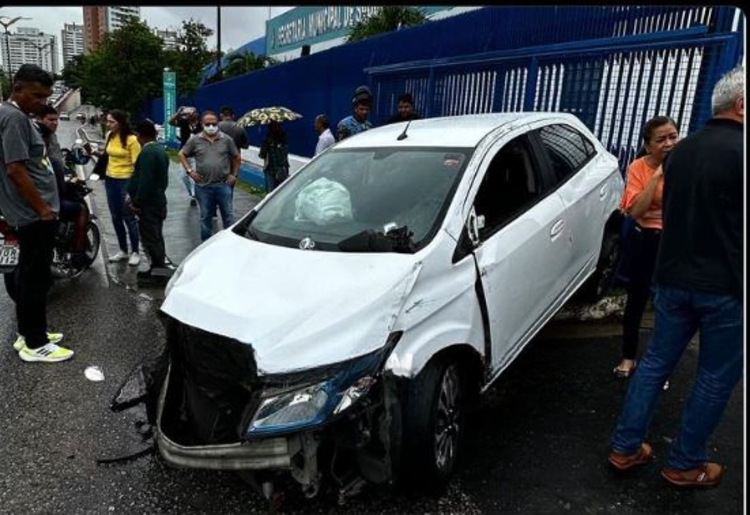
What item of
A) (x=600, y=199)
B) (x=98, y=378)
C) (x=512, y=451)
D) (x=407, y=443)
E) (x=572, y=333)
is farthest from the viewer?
(x=572, y=333)

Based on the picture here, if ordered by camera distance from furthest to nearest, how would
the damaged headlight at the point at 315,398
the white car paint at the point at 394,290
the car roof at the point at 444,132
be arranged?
1. the car roof at the point at 444,132
2. the white car paint at the point at 394,290
3. the damaged headlight at the point at 315,398

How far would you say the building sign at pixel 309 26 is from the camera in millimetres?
25559

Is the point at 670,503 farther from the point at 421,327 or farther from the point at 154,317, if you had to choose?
the point at 154,317

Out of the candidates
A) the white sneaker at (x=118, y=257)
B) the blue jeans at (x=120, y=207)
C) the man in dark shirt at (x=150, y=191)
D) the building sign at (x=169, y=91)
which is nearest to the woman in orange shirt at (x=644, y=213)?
the man in dark shirt at (x=150, y=191)

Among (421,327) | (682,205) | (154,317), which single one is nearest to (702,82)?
(682,205)

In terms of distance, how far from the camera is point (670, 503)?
266 centimetres

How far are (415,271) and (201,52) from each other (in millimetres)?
46145

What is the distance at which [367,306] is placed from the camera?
245 centimetres

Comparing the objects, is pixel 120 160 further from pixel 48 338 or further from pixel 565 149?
pixel 565 149

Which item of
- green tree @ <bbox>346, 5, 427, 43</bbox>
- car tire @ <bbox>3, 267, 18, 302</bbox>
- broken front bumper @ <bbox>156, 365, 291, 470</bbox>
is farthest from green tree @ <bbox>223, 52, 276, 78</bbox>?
broken front bumper @ <bbox>156, 365, 291, 470</bbox>

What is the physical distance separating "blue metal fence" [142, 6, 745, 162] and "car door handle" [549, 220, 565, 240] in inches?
51.9

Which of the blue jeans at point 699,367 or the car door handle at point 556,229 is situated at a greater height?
the car door handle at point 556,229

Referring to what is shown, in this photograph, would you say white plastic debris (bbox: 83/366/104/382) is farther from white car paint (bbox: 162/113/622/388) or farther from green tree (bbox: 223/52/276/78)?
green tree (bbox: 223/52/276/78)

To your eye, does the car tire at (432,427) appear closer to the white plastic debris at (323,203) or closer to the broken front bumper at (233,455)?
the broken front bumper at (233,455)
